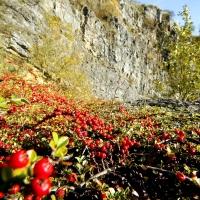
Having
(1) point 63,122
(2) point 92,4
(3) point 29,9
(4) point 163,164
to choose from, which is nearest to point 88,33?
(2) point 92,4

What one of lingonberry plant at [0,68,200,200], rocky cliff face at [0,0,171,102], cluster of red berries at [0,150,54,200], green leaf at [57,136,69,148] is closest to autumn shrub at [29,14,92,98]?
rocky cliff face at [0,0,171,102]

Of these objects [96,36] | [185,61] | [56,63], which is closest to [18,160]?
[185,61]

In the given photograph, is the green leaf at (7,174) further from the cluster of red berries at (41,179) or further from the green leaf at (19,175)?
the cluster of red berries at (41,179)

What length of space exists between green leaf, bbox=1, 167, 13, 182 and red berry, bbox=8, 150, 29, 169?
4 cm

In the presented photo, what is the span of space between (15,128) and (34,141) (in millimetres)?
1537

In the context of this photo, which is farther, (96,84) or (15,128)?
(96,84)

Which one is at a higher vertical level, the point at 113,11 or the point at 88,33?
the point at 113,11

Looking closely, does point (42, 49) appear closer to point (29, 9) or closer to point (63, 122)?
point (29, 9)

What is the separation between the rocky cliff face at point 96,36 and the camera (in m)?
20.9

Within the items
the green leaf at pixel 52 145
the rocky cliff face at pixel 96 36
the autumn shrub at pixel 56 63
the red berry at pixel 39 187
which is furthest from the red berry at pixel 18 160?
the autumn shrub at pixel 56 63

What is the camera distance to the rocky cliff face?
2088cm

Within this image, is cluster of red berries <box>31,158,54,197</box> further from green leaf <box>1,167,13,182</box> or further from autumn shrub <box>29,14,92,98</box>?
autumn shrub <box>29,14,92,98</box>

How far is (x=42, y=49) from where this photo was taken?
19766 millimetres

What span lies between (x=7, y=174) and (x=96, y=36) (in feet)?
133
